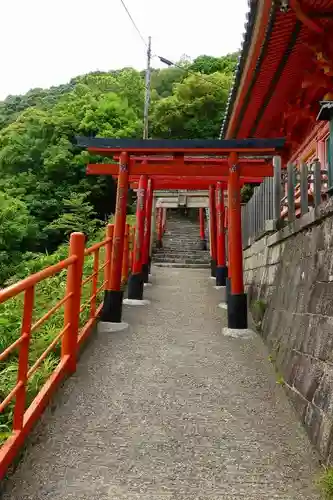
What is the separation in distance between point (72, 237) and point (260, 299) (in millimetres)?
3624

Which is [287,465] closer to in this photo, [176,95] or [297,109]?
[297,109]

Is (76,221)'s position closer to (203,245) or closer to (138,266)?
(203,245)

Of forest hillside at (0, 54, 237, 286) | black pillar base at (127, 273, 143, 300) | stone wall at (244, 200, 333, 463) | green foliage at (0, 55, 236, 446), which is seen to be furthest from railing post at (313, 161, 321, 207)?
forest hillside at (0, 54, 237, 286)

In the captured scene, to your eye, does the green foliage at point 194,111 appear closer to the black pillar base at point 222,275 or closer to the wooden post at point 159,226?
the wooden post at point 159,226

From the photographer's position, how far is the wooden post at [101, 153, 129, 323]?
6543mm

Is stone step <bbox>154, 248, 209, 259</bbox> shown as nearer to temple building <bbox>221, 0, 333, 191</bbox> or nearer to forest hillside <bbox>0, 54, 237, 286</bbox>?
forest hillside <bbox>0, 54, 237, 286</bbox>

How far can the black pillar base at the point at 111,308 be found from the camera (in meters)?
6.53

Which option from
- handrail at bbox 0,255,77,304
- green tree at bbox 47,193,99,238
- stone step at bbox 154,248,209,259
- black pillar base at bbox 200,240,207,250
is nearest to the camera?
handrail at bbox 0,255,77,304

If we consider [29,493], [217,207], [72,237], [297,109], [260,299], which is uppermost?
[297,109]

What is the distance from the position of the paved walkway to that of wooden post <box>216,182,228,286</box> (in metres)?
5.13

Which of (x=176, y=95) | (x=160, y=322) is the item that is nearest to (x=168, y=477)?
(x=160, y=322)

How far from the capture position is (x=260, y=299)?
7125mm

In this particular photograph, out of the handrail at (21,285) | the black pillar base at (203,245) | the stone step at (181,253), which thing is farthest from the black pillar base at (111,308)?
the black pillar base at (203,245)

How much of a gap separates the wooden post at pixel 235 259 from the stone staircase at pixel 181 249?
8.14 meters
